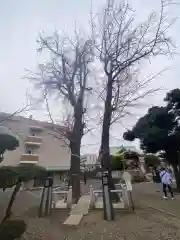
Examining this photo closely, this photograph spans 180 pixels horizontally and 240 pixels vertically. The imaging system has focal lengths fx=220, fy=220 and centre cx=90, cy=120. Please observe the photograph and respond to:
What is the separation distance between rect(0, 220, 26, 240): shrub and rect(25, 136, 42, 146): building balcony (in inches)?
902

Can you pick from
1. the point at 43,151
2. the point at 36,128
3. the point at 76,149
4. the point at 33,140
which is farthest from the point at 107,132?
the point at 36,128

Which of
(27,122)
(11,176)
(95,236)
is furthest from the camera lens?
(27,122)

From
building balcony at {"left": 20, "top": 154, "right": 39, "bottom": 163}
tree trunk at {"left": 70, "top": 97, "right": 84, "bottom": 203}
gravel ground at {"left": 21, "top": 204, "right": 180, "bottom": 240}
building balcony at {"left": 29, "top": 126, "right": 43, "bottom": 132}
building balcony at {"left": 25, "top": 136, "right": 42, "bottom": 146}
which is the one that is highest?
building balcony at {"left": 29, "top": 126, "right": 43, "bottom": 132}

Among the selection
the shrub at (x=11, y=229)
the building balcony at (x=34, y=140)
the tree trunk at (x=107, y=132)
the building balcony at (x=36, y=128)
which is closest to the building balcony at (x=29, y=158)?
the building balcony at (x=34, y=140)

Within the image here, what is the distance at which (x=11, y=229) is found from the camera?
420cm

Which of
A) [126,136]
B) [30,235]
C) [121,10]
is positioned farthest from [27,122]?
[30,235]

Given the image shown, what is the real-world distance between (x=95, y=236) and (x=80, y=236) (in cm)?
39

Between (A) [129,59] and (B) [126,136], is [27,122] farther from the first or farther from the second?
(A) [129,59]

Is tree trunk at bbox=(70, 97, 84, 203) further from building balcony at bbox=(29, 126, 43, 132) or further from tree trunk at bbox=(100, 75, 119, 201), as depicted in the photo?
building balcony at bbox=(29, 126, 43, 132)

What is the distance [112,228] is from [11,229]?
9.77 ft

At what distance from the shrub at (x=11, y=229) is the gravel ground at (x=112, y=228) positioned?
1433 millimetres

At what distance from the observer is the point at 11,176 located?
411cm

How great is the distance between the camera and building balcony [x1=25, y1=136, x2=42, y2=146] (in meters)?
26.7

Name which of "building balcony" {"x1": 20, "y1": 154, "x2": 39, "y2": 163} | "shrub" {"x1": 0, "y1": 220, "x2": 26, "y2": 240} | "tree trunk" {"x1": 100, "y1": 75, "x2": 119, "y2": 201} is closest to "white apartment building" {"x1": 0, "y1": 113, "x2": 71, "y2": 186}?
"building balcony" {"x1": 20, "y1": 154, "x2": 39, "y2": 163}
